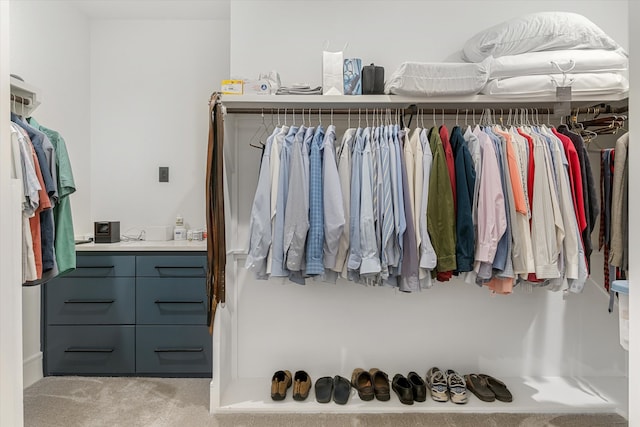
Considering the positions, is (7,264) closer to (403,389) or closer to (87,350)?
(403,389)

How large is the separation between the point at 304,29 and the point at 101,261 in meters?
1.97

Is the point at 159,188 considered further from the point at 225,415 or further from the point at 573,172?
the point at 573,172

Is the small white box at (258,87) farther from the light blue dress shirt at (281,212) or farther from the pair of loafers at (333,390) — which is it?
the pair of loafers at (333,390)

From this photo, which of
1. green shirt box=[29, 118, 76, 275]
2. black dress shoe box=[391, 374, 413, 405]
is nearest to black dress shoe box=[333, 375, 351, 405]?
black dress shoe box=[391, 374, 413, 405]

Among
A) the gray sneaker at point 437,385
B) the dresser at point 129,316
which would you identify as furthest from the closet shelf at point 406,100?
the gray sneaker at point 437,385

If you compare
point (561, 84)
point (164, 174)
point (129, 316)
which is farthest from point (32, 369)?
point (561, 84)

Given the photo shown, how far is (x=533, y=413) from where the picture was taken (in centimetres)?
203

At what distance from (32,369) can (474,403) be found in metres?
2.66

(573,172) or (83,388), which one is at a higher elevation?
(573,172)

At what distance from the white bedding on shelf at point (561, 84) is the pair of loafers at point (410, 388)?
1633mm

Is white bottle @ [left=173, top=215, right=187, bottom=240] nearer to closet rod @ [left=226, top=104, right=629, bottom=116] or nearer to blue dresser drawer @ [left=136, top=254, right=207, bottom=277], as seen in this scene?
blue dresser drawer @ [left=136, top=254, right=207, bottom=277]

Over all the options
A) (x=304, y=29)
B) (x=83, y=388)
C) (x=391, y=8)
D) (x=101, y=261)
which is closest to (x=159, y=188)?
(x=101, y=261)

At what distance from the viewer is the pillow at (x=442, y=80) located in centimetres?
193

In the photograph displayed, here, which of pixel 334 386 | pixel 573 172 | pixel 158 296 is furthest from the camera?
pixel 158 296
